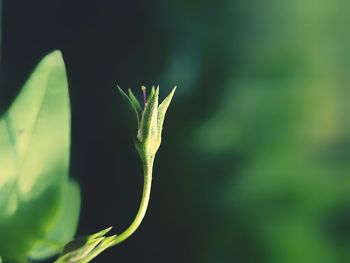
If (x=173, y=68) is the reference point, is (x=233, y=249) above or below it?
below

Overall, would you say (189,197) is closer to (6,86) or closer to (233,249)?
(233,249)

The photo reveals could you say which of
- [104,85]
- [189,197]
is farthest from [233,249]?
[104,85]
